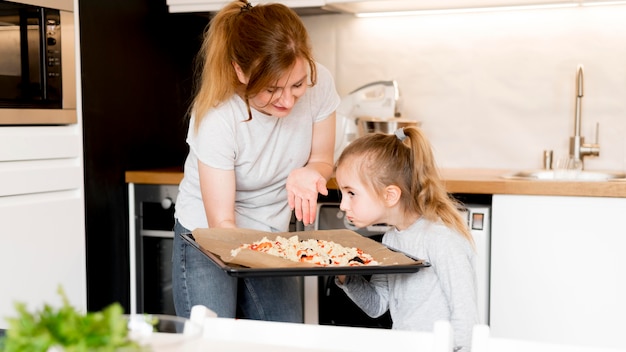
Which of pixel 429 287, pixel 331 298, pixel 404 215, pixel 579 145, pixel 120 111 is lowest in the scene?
pixel 331 298

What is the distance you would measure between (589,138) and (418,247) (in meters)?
1.25

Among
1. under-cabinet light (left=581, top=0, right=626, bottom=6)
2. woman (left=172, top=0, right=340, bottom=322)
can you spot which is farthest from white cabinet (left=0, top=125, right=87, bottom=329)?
under-cabinet light (left=581, top=0, right=626, bottom=6)

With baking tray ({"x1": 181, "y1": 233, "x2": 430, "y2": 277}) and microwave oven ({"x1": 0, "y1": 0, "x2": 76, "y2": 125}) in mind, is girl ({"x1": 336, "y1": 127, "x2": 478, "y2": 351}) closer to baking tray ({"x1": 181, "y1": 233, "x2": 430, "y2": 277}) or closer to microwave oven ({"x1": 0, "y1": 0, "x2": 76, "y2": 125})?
baking tray ({"x1": 181, "y1": 233, "x2": 430, "y2": 277})

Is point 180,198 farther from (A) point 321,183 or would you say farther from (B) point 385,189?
(B) point 385,189

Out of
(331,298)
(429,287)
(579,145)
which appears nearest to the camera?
(429,287)

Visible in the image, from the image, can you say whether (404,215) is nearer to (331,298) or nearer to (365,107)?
(331,298)

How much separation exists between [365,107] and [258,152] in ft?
Result: 2.98

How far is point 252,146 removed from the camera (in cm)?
180

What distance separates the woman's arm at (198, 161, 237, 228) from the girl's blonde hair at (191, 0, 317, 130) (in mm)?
128

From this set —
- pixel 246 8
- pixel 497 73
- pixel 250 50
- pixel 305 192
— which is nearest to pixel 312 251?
pixel 305 192

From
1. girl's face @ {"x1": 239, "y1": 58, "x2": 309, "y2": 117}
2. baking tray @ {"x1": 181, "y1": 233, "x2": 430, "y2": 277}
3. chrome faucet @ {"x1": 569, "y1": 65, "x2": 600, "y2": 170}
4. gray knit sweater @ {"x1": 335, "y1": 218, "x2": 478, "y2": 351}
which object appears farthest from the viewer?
chrome faucet @ {"x1": 569, "y1": 65, "x2": 600, "y2": 170}

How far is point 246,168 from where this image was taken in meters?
1.80

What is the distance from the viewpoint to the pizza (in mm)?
1504

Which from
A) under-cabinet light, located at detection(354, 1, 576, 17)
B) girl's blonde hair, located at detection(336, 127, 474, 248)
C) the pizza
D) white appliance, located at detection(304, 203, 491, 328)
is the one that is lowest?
white appliance, located at detection(304, 203, 491, 328)
